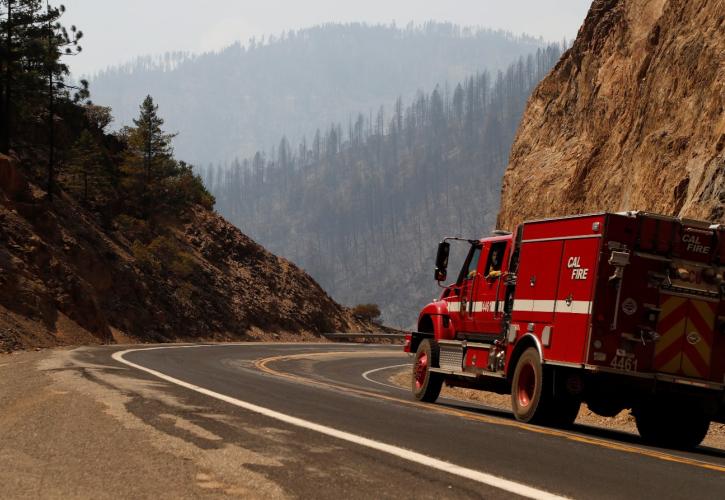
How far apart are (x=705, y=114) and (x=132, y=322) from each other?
111 feet

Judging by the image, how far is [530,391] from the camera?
545 inches

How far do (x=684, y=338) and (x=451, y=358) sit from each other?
5150 mm

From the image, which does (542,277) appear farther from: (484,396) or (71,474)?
(484,396)

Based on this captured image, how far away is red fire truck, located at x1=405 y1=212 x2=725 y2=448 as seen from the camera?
1248 cm

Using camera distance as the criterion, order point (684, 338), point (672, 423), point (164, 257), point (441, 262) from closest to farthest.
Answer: point (684, 338), point (672, 423), point (441, 262), point (164, 257)

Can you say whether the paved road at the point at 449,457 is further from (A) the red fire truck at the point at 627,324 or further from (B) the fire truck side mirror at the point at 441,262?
(B) the fire truck side mirror at the point at 441,262

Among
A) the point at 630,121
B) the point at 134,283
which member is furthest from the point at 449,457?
the point at 134,283

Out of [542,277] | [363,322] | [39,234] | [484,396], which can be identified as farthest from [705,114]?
[363,322]

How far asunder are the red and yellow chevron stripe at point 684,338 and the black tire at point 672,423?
69 cm

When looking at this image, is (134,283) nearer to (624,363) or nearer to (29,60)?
(29,60)

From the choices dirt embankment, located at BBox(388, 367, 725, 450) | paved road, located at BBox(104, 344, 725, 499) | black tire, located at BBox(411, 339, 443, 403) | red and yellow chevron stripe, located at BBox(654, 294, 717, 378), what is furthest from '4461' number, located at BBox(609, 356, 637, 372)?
black tire, located at BBox(411, 339, 443, 403)

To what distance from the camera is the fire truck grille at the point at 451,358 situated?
16.5m

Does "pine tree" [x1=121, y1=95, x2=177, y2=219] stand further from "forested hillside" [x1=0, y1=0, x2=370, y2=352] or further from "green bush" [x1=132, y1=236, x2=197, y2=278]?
"green bush" [x1=132, y1=236, x2=197, y2=278]

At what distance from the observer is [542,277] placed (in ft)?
45.4
